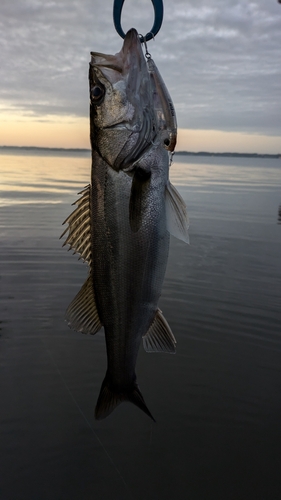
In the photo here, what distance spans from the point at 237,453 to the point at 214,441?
0.27 metres

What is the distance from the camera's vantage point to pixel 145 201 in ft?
8.32

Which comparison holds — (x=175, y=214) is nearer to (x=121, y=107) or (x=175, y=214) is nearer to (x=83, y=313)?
(x=121, y=107)

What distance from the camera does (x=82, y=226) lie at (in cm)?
274

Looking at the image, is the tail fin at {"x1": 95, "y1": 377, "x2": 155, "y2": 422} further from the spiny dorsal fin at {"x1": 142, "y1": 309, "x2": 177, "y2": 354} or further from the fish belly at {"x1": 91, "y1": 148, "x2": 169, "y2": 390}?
the spiny dorsal fin at {"x1": 142, "y1": 309, "x2": 177, "y2": 354}

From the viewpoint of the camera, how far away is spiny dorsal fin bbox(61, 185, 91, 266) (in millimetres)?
2684

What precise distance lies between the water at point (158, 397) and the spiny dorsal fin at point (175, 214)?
2604mm

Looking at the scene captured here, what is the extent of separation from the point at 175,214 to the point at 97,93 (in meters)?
0.85

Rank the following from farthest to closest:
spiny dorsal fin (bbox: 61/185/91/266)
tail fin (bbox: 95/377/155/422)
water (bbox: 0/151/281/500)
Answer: water (bbox: 0/151/281/500), tail fin (bbox: 95/377/155/422), spiny dorsal fin (bbox: 61/185/91/266)

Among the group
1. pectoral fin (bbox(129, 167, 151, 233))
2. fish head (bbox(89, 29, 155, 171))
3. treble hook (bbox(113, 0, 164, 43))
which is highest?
treble hook (bbox(113, 0, 164, 43))

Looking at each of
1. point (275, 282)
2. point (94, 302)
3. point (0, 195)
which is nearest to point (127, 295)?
point (94, 302)

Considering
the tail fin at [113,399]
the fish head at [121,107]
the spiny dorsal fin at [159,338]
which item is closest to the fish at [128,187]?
the fish head at [121,107]

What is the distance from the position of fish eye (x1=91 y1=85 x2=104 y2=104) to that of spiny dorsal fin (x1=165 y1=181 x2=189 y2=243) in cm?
65

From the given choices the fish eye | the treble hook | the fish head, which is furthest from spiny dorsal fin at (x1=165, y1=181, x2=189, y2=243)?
the treble hook

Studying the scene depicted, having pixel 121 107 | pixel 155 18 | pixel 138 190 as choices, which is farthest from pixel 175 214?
pixel 155 18
